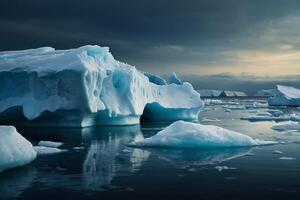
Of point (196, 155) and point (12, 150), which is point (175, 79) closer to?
point (196, 155)

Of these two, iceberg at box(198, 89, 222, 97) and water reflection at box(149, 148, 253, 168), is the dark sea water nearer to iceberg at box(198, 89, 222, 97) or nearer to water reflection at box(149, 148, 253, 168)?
water reflection at box(149, 148, 253, 168)

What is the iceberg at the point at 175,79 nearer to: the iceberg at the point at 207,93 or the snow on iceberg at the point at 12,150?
the snow on iceberg at the point at 12,150

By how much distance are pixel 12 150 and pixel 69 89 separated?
10.1m

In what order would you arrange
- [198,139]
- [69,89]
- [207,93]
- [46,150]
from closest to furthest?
1. [46,150]
2. [198,139]
3. [69,89]
4. [207,93]

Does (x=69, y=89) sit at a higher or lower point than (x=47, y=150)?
higher

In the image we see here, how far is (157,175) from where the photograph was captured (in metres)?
8.87

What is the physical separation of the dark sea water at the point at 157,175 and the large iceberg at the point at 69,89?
19.7 feet

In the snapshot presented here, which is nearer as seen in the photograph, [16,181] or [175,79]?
[16,181]

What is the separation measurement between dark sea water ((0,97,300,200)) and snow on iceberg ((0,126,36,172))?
0.64 ft

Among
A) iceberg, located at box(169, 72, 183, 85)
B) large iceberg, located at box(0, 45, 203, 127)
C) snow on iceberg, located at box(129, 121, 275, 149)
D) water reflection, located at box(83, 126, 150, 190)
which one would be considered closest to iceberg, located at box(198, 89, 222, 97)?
iceberg, located at box(169, 72, 183, 85)

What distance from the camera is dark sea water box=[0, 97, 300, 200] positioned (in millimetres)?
7285

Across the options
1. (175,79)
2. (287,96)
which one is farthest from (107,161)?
(287,96)

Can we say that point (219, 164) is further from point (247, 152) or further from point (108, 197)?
point (108, 197)

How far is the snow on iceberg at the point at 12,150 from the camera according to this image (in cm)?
898
